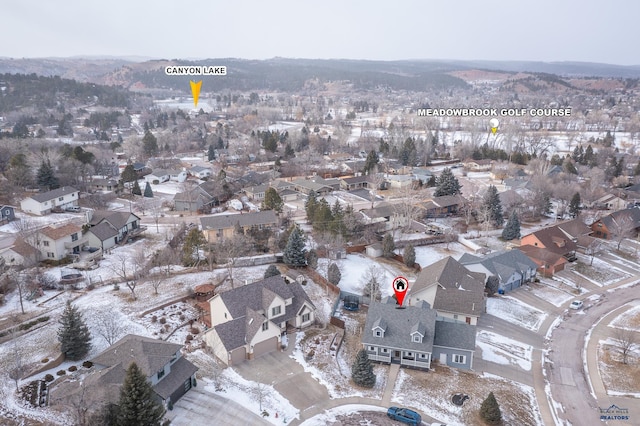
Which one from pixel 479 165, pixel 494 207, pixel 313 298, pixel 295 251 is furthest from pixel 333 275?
pixel 479 165

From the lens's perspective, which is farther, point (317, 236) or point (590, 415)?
point (317, 236)

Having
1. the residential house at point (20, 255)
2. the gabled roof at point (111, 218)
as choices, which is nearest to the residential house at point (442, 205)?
the gabled roof at point (111, 218)

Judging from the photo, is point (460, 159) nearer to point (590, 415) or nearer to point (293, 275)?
point (293, 275)

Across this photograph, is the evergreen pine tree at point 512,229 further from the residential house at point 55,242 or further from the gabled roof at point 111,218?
the residential house at point 55,242

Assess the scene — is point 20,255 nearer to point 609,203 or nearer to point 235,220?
point 235,220

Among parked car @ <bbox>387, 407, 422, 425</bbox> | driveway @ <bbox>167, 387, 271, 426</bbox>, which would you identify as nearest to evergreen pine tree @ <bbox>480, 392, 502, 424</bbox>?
parked car @ <bbox>387, 407, 422, 425</bbox>

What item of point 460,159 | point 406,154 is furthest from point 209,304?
point 460,159
